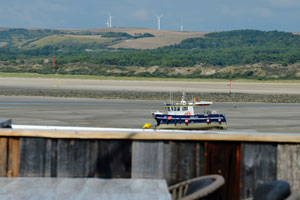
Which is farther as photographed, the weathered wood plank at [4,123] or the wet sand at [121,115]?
the wet sand at [121,115]

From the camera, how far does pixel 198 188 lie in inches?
260

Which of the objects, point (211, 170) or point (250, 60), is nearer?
point (211, 170)

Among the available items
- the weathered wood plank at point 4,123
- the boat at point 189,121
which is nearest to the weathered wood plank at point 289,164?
the weathered wood plank at point 4,123

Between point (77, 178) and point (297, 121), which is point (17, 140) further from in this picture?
point (297, 121)

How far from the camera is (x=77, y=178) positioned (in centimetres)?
709

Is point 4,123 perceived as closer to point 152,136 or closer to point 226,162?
point 152,136

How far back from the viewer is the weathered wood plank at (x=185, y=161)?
7219 millimetres

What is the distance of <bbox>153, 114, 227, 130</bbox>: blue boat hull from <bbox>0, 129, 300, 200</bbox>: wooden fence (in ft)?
86.5

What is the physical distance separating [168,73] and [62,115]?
93002 millimetres

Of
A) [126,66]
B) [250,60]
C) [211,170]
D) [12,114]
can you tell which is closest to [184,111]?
[12,114]

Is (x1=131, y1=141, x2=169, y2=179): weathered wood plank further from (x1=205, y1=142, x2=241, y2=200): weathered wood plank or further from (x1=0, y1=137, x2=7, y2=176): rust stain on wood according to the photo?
(x1=0, y1=137, x2=7, y2=176): rust stain on wood

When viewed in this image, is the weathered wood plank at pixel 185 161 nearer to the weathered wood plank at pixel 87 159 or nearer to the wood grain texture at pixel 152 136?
the wood grain texture at pixel 152 136

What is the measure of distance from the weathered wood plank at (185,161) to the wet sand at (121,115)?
25.6 meters

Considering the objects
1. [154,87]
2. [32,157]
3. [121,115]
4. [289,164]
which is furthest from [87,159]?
[154,87]
